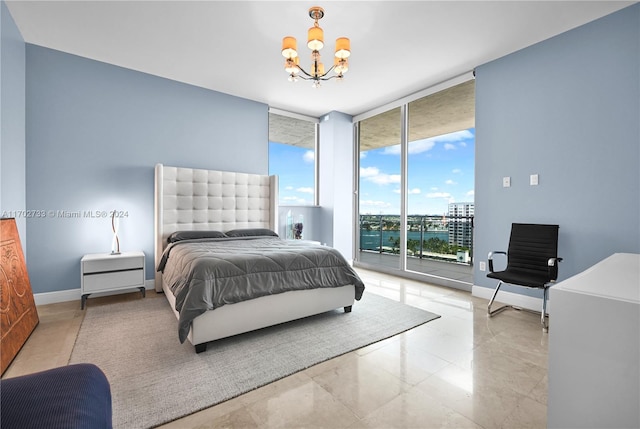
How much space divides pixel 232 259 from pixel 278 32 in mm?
2347

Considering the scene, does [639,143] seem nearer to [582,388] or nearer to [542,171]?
[542,171]

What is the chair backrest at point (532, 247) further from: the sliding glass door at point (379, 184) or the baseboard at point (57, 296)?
the baseboard at point (57, 296)

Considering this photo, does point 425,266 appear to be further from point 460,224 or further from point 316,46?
point 316,46

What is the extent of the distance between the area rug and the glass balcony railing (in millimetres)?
2728

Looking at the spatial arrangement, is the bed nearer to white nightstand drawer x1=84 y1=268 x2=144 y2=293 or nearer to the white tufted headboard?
the white tufted headboard

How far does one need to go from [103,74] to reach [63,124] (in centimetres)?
79

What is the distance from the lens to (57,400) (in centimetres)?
83

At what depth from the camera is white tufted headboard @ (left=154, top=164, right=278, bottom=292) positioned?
397 cm

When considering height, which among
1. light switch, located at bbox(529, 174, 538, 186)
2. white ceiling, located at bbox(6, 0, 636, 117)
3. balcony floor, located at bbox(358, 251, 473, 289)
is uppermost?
white ceiling, located at bbox(6, 0, 636, 117)

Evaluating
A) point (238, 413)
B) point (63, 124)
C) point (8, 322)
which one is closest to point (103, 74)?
point (63, 124)


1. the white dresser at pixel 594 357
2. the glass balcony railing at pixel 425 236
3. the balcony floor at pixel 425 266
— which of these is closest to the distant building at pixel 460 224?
the glass balcony railing at pixel 425 236

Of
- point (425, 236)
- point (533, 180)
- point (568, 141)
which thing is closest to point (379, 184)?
point (425, 236)

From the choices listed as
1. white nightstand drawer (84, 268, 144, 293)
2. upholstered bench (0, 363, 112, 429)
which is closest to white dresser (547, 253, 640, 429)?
upholstered bench (0, 363, 112, 429)

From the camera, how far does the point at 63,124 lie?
350 cm
